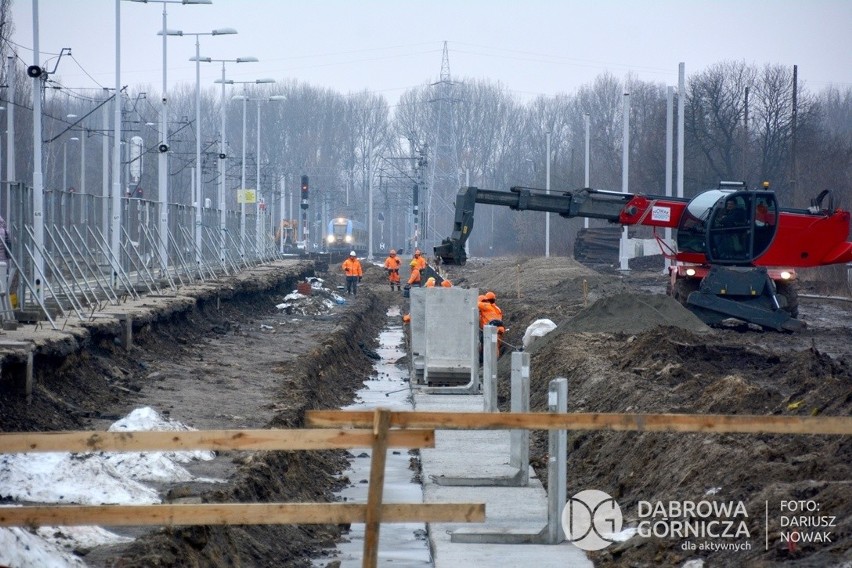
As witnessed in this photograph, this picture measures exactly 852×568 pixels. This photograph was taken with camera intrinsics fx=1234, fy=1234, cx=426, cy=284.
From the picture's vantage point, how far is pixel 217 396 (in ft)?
59.4

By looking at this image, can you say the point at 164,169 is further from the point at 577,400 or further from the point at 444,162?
the point at 444,162

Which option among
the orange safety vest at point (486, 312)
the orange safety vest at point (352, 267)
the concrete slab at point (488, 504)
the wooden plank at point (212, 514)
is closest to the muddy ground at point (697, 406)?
the concrete slab at point (488, 504)

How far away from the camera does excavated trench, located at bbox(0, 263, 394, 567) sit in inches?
378

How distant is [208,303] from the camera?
108 feet

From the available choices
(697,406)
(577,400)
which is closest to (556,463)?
(697,406)

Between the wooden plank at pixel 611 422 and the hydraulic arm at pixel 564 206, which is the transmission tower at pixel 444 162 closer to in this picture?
the hydraulic arm at pixel 564 206

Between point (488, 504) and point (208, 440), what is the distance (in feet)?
19.9

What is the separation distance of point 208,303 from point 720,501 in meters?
25.0

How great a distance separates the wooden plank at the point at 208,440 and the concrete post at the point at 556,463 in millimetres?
3511

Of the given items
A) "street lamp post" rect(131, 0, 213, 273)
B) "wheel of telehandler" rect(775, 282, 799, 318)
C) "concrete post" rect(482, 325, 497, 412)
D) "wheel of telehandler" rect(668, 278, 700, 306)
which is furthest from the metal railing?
"wheel of telehandler" rect(775, 282, 799, 318)

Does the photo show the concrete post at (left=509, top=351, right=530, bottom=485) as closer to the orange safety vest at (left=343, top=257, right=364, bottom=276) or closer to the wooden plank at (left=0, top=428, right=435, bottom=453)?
the wooden plank at (left=0, top=428, right=435, bottom=453)

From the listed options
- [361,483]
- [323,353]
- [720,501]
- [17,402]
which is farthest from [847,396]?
[323,353]

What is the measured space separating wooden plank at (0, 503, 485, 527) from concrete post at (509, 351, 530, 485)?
5.37 m

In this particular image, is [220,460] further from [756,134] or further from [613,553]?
[756,134]
